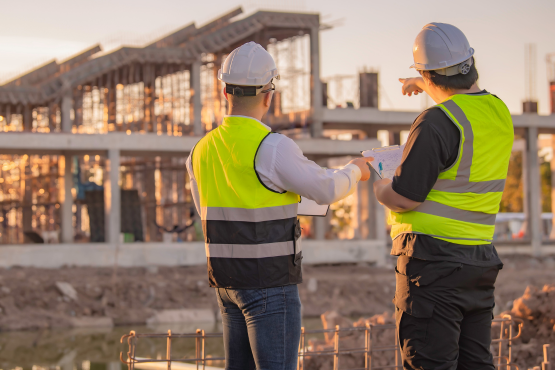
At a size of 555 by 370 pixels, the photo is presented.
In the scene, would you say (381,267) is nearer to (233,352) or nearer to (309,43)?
(309,43)

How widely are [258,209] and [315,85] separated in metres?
26.3

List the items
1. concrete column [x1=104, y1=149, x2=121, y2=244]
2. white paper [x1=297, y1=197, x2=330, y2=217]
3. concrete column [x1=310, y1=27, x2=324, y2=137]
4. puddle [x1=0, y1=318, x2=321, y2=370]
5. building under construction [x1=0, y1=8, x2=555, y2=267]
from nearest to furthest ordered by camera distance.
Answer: white paper [x1=297, y1=197, x2=330, y2=217] → puddle [x1=0, y1=318, x2=321, y2=370] → concrete column [x1=104, y1=149, x2=121, y2=244] → building under construction [x1=0, y1=8, x2=555, y2=267] → concrete column [x1=310, y1=27, x2=324, y2=137]

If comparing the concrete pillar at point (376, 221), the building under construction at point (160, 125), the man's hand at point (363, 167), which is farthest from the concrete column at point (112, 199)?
the man's hand at point (363, 167)

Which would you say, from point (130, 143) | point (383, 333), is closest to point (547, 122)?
point (130, 143)

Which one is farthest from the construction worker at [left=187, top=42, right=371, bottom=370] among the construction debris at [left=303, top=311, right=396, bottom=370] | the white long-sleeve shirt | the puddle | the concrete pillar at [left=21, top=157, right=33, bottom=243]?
the concrete pillar at [left=21, top=157, right=33, bottom=243]

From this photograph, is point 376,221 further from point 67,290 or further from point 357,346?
point 357,346

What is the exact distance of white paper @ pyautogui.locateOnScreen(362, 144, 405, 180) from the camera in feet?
9.12

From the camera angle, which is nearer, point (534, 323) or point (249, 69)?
point (249, 69)

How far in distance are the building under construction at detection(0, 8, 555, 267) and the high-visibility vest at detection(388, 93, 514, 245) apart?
20625mm

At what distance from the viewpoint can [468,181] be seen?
98.1 inches

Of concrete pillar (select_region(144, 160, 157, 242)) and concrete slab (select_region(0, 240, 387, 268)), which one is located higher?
concrete pillar (select_region(144, 160, 157, 242))

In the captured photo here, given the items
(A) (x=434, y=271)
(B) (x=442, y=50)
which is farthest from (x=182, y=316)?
(B) (x=442, y=50)

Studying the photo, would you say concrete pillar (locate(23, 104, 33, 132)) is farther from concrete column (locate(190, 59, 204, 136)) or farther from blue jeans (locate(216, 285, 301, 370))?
blue jeans (locate(216, 285, 301, 370))

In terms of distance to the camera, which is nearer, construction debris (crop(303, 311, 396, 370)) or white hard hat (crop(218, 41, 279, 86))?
white hard hat (crop(218, 41, 279, 86))
